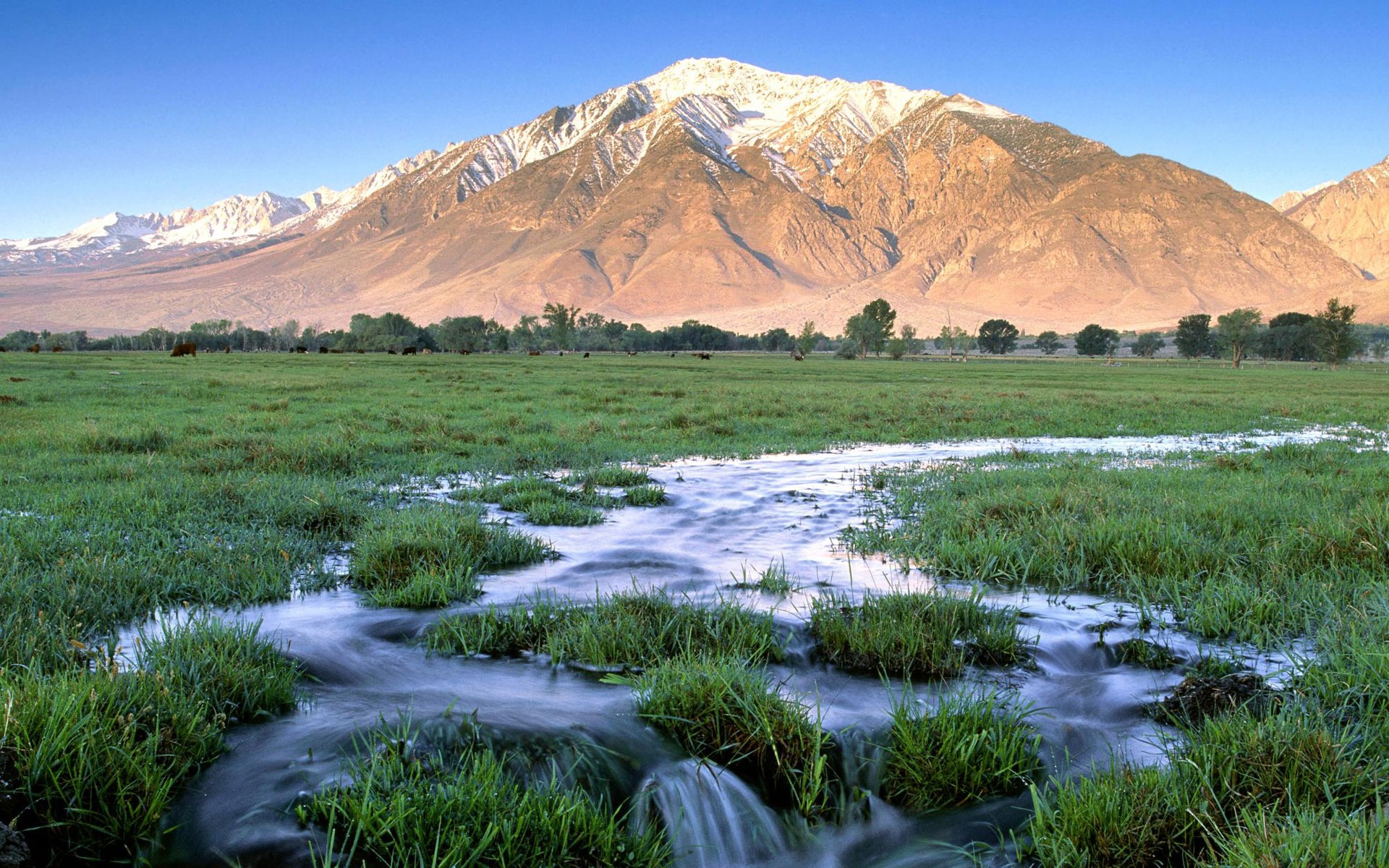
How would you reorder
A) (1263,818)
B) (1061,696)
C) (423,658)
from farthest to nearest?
(423,658), (1061,696), (1263,818)

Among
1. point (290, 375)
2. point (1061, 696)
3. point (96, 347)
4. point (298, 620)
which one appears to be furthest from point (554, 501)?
point (96, 347)

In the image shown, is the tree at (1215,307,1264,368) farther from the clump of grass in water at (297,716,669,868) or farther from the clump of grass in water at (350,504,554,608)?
the clump of grass in water at (297,716,669,868)

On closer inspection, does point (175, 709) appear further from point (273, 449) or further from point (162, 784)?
point (273, 449)

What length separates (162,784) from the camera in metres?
2.94

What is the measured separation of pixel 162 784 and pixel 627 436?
1382 centimetres

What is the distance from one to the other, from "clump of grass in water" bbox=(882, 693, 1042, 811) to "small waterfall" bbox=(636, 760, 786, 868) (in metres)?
0.61

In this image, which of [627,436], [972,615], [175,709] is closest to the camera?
[175,709]

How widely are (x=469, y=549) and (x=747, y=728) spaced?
3838mm

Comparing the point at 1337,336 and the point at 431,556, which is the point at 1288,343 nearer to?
the point at 1337,336

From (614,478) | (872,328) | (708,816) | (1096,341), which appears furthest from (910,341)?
(708,816)

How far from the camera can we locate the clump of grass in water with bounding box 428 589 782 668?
459cm

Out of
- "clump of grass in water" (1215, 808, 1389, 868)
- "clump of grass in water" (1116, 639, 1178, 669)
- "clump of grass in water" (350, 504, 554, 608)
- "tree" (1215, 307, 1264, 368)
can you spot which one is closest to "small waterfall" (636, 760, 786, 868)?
"clump of grass in water" (1215, 808, 1389, 868)

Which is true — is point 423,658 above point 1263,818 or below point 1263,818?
below

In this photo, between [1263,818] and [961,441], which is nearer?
[1263,818]
